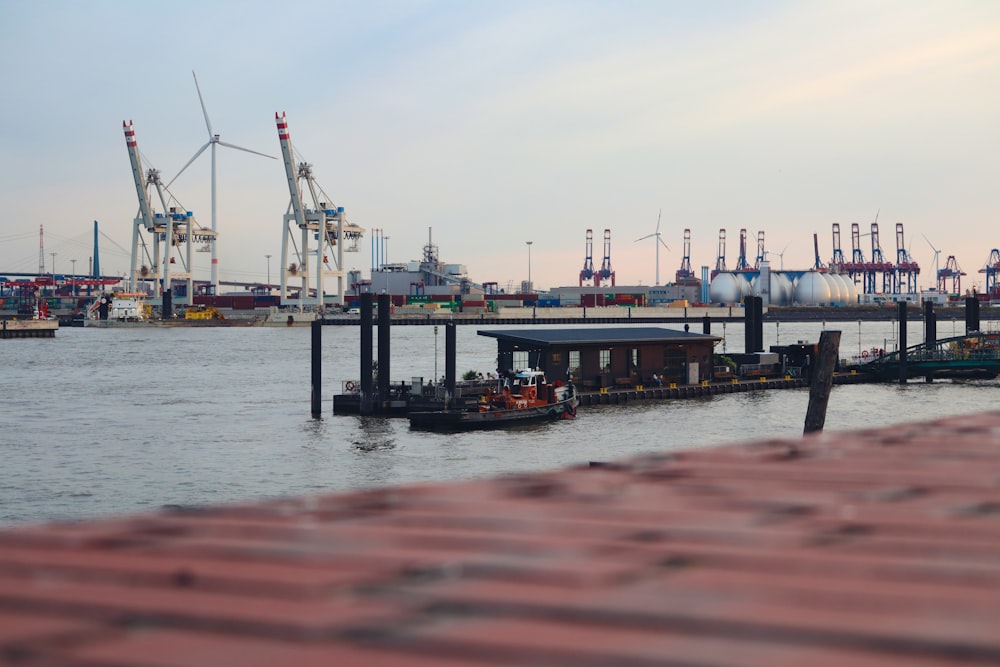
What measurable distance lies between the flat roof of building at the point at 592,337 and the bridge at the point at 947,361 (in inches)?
521

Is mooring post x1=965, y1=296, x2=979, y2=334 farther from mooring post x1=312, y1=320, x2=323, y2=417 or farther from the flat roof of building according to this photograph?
mooring post x1=312, y1=320, x2=323, y2=417

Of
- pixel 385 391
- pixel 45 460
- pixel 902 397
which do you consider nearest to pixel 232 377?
pixel 385 391

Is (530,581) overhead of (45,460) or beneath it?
overhead

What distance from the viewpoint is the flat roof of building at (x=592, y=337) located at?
4591cm

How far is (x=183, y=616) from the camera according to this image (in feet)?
8.72

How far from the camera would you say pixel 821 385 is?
23891 millimetres

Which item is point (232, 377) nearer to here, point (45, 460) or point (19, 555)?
point (45, 460)

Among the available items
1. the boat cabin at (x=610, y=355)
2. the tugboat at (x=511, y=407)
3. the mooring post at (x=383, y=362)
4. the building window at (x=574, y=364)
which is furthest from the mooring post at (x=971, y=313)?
the mooring post at (x=383, y=362)

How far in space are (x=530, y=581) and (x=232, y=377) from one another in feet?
211

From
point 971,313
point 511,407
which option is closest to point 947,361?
point 971,313

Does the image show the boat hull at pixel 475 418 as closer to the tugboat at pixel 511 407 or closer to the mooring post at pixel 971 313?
the tugboat at pixel 511 407

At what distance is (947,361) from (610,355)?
22973 millimetres

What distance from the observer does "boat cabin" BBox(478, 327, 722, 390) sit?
152 ft

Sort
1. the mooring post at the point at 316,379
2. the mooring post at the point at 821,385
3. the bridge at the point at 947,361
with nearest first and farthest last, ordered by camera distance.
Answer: the mooring post at the point at 821,385
the mooring post at the point at 316,379
the bridge at the point at 947,361
